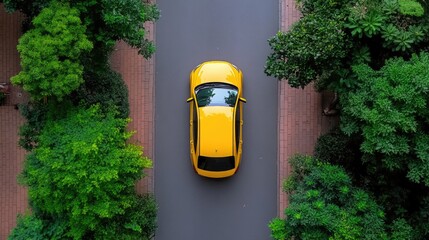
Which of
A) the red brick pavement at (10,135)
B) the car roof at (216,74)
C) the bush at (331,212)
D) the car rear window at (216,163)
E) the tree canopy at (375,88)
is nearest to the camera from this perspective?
the tree canopy at (375,88)

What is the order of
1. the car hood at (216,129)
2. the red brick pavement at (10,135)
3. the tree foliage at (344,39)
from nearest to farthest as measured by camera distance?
the tree foliage at (344,39) < the car hood at (216,129) < the red brick pavement at (10,135)

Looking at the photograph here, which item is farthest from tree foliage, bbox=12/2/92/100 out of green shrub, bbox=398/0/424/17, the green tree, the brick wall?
green shrub, bbox=398/0/424/17

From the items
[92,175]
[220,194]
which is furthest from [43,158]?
[220,194]

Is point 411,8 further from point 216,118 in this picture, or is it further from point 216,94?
point 216,118

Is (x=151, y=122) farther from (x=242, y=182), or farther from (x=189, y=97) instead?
(x=242, y=182)

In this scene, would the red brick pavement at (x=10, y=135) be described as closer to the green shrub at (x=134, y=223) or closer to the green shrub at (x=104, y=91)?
the green shrub at (x=104, y=91)

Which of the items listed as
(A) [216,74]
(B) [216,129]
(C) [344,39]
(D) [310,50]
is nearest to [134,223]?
(B) [216,129]

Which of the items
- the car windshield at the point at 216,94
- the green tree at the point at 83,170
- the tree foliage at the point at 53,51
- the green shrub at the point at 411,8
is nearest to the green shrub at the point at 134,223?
the green tree at the point at 83,170
